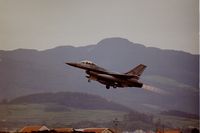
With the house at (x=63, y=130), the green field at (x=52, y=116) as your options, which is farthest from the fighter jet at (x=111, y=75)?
the house at (x=63, y=130)

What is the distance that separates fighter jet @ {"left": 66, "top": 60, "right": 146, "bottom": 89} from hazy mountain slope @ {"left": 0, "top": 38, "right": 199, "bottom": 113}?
70 mm

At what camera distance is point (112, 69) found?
6.39 meters

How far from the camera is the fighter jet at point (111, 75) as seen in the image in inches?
248

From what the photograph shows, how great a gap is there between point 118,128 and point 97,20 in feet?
5.55

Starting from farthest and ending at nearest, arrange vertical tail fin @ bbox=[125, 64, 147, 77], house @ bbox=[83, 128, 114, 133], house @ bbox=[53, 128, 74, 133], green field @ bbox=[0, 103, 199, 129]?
vertical tail fin @ bbox=[125, 64, 147, 77], house @ bbox=[83, 128, 114, 133], house @ bbox=[53, 128, 74, 133], green field @ bbox=[0, 103, 199, 129]

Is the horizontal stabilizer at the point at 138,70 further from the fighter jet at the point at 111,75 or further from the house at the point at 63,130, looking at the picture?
the house at the point at 63,130

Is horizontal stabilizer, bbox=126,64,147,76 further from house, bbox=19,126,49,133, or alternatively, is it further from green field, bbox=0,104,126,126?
house, bbox=19,126,49,133

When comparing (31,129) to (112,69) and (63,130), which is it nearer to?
(63,130)

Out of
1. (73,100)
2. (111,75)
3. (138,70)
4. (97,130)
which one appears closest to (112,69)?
(111,75)

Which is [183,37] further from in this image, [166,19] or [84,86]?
[84,86]

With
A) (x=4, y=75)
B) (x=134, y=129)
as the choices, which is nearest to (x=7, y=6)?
(x=4, y=75)

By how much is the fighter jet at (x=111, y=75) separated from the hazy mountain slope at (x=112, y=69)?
2.8 inches

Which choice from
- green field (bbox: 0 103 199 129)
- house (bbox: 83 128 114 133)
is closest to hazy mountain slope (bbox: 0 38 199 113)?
green field (bbox: 0 103 199 129)

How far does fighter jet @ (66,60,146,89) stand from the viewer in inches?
248
